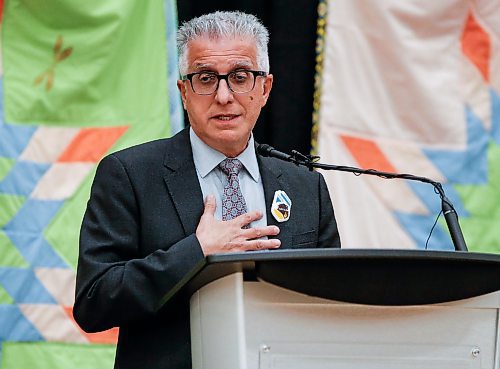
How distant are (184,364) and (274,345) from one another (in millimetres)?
479

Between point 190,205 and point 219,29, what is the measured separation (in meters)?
0.48

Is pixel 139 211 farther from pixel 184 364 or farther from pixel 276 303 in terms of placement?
pixel 276 303

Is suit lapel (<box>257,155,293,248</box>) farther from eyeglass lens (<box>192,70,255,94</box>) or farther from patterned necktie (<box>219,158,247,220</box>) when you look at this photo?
eyeglass lens (<box>192,70,255,94</box>)

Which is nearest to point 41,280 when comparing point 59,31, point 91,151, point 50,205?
point 50,205

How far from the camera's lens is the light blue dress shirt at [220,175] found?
2578 millimetres

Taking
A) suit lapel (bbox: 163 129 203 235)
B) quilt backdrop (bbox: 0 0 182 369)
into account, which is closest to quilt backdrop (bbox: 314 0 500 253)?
quilt backdrop (bbox: 0 0 182 369)

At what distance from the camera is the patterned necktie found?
2.52 meters

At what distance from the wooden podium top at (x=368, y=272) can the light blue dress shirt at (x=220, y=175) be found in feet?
1.75

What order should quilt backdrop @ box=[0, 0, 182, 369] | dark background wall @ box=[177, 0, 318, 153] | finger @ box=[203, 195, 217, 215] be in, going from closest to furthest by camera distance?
finger @ box=[203, 195, 217, 215] < quilt backdrop @ box=[0, 0, 182, 369] < dark background wall @ box=[177, 0, 318, 153]

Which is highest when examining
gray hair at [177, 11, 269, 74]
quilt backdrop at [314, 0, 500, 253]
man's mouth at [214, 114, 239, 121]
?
quilt backdrop at [314, 0, 500, 253]

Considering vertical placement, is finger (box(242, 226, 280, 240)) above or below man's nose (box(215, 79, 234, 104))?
below

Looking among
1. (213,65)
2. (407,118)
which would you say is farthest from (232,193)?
(407,118)

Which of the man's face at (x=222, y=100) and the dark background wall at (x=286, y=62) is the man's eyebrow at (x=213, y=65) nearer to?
the man's face at (x=222, y=100)

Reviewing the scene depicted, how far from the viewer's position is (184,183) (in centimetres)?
254
